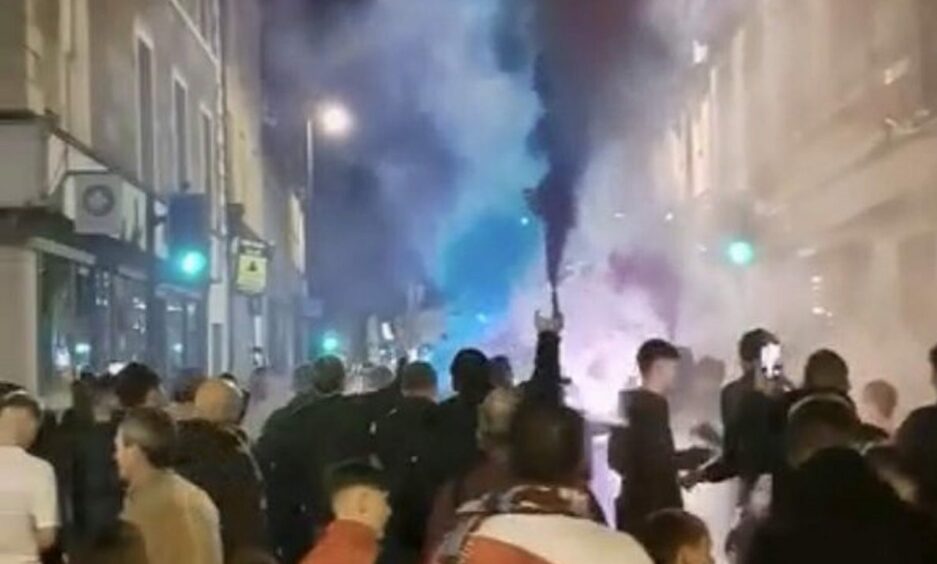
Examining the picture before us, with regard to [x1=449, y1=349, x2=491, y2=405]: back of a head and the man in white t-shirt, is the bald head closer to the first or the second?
the man in white t-shirt

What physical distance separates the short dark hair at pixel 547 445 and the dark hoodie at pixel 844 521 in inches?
50.7

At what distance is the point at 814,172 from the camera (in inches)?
1359

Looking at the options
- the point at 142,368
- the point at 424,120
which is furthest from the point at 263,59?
the point at 142,368

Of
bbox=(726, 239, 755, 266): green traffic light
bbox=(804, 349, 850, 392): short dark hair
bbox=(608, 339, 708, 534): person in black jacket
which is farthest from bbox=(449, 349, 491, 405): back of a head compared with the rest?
bbox=(726, 239, 755, 266): green traffic light

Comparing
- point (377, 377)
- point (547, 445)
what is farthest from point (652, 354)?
point (547, 445)

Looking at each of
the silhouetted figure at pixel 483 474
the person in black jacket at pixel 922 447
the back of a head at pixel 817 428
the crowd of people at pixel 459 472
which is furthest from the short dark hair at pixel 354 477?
the person in black jacket at pixel 922 447

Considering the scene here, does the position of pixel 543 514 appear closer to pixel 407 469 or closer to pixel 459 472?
pixel 459 472

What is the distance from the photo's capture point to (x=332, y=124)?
42.8 m

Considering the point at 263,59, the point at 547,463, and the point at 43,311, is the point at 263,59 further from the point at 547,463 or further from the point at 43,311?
the point at 547,463

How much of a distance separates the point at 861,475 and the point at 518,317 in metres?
48.3

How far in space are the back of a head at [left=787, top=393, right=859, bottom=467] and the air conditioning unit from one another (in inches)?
557

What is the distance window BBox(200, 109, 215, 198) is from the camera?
34500 mm

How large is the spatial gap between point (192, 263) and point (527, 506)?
1674cm

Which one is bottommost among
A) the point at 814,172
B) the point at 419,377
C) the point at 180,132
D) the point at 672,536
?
the point at 672,536
